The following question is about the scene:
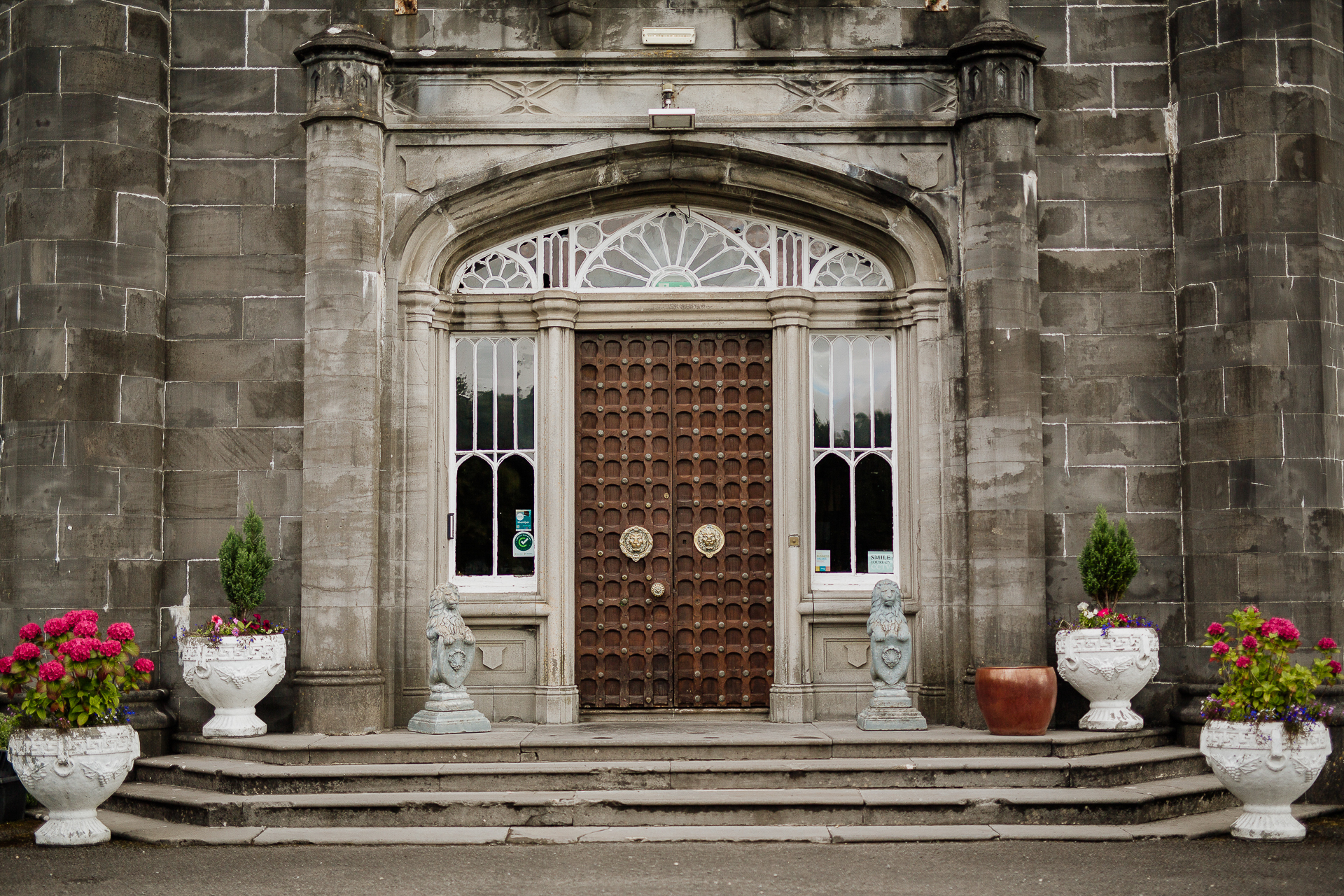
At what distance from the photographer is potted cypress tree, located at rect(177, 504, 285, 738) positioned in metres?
9.85

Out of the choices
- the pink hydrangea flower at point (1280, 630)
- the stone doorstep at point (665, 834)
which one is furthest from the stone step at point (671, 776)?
the pink hydrangea flower at point (1280, 630)

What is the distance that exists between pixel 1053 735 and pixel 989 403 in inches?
100.0

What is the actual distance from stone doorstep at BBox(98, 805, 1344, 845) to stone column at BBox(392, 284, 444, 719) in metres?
2.32

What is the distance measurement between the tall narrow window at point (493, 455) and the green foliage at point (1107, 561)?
438 centimetres

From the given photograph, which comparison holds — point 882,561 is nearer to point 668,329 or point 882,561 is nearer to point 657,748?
point 668,329

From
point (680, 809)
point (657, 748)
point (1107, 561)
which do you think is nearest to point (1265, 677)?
point (1107, 561)

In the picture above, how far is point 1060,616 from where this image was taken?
1079 cm

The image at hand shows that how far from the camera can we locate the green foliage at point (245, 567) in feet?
33.1

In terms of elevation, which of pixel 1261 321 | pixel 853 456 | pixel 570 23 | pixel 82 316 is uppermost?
pixel 570 23

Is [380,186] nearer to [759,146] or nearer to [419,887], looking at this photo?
[759,146]

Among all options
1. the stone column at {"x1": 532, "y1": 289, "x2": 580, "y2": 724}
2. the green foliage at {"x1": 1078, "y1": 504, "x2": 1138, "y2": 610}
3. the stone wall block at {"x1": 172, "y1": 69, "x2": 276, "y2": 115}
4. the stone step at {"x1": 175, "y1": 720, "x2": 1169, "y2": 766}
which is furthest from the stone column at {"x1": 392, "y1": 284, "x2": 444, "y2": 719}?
the green foliage at {"x1": 1078, "y1": 504, "x2": 1138, "y2": 610}

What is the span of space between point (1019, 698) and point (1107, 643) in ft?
2.67

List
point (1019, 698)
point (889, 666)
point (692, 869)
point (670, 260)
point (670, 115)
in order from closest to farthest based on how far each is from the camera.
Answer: point (692, 869) < point (1019, 698) < point (889, 666) < point (670, 115) < point (670, 260)

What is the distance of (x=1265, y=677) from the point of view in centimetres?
835
